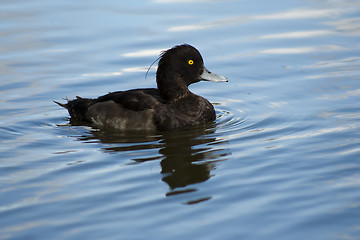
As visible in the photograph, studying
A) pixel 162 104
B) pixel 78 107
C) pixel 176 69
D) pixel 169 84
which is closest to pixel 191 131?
pixel 162 104

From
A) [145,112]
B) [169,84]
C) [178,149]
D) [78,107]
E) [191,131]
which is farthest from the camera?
[78,107]

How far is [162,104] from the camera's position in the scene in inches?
352

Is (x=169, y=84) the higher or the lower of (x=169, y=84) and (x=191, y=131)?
the higher

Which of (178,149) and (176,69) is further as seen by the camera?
(176,69)

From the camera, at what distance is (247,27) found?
13.2 metres

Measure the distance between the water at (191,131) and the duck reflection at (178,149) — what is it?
3 cm

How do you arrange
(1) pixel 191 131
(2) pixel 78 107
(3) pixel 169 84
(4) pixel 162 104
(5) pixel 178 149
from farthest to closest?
(2) pixel 78 107 < (3) pixel 169 84 < (4) pixel 162 104 < (1) pixel 191 131 < (5) pixel 178 149

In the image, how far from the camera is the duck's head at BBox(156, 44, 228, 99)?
9094mm

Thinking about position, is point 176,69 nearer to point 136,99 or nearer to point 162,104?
point 162,104

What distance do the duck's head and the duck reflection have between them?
73cm

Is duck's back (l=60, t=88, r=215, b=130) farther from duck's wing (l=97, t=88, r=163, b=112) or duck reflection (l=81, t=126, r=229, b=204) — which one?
duck reflection (l=81, t=126, r=229, b=204)

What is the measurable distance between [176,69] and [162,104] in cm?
55

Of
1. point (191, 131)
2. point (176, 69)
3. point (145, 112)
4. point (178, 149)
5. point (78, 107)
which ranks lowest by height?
point (178, 149)

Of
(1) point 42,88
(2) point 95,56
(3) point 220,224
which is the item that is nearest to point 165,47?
(2) point 95,56
